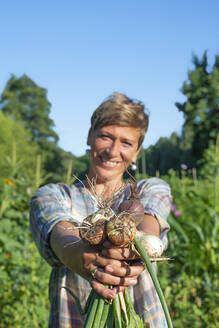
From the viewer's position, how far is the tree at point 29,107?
32.1 m

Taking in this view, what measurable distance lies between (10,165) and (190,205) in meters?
2.16

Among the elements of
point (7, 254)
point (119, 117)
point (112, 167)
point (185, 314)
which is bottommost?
point (185, 314)

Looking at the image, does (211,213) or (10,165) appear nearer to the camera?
(10,165)

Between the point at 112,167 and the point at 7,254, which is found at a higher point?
the point at 112,167

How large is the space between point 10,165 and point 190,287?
2.02 meters

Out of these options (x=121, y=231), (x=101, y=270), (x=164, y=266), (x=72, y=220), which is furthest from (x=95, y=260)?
(x=164, y=266)

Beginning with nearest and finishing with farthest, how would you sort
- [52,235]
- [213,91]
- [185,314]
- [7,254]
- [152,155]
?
[52,235]
[152,155]
[185,314]
[7,254]
[213,91]

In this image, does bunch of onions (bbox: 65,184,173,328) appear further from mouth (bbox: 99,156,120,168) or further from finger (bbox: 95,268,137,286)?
mouth (bbox: 99,156,120,168)

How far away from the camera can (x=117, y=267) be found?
40.8 inches

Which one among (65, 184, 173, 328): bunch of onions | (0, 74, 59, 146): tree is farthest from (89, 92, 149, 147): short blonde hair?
(0, 74, 59, 146): tree

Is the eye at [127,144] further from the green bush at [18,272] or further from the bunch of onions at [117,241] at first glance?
the green bush at [18,272]

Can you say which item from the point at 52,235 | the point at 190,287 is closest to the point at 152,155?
the point at 52,235

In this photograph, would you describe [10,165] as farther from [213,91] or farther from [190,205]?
[213,91]

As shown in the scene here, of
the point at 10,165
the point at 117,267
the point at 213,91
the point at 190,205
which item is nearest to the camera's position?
the point at 117,267
